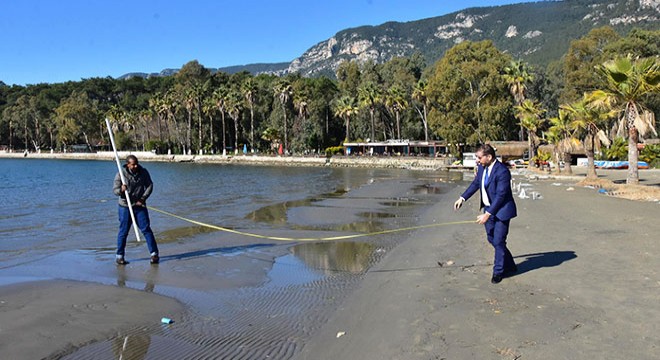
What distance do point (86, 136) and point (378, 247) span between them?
122968 mm

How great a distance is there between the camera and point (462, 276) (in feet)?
23.8

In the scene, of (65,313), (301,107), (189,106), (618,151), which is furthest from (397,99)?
(65,313)

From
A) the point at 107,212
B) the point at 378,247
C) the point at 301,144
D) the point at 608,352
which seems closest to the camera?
the point at 608,352

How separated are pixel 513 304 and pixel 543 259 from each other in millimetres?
2702

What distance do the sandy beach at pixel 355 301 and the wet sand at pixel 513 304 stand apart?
0.02m

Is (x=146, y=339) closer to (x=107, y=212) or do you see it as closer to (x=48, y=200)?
(x=107, y=212)

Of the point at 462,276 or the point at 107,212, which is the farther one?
the point at 107,212

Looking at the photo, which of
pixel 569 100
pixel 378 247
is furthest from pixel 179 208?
pixel 569 100

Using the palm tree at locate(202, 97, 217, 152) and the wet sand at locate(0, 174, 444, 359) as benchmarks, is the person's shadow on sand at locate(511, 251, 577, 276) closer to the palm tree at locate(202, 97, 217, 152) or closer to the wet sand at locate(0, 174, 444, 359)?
the wet sand at locate(0, 174, 444, 359)

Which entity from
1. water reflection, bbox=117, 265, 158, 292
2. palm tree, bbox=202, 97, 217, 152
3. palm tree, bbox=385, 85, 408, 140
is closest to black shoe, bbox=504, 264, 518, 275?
water reflection, bbox=117, 265, 158, 292

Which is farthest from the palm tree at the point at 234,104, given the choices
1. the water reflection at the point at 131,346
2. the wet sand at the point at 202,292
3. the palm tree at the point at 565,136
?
the water reflection at the point at 131,346

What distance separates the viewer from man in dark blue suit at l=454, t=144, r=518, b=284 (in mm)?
6688

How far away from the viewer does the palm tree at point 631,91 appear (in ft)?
63.8

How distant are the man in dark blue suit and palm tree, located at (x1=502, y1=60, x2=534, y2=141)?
5572 centimetres
